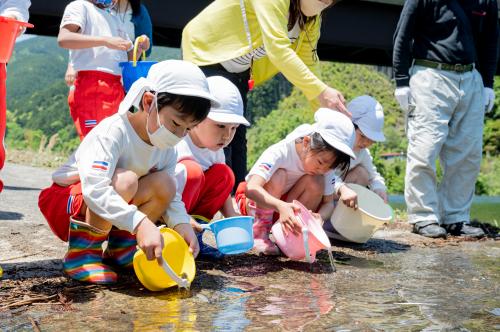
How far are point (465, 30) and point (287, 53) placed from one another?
5.26 feet

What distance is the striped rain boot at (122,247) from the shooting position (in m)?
2.54

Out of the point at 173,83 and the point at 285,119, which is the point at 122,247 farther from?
the point at 285,119

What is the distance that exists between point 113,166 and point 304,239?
2.81 feet

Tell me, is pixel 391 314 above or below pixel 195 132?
below

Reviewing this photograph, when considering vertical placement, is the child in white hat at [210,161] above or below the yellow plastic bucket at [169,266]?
above

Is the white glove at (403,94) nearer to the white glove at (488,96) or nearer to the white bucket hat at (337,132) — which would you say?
the white glove at (488,96)

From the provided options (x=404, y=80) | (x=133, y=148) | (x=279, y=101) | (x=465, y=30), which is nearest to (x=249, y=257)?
(x=133, y=148)

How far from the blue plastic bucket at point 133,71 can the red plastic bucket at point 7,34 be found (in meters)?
0.66

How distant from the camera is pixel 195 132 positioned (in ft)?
9.64

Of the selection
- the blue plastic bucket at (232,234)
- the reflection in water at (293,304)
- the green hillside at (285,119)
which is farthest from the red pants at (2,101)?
the green hillside at (285,119)

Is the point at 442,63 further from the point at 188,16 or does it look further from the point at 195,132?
the point at 188,16

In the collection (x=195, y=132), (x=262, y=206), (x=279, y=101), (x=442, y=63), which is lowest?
(x=279, y=101)

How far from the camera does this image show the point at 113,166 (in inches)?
89.1

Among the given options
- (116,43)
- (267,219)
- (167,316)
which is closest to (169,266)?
(167,316)
